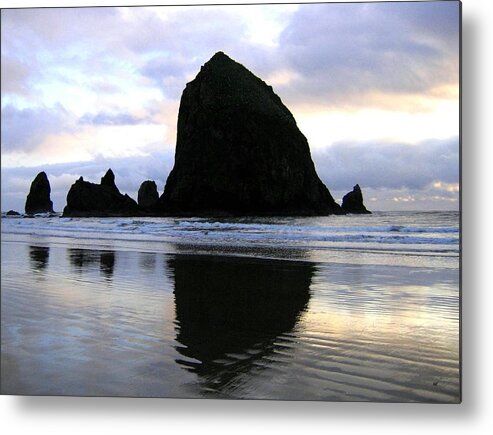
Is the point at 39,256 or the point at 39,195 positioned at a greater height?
the point at 39,195

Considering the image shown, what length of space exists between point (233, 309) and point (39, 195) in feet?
6.91

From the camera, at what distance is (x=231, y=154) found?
32.4 ft

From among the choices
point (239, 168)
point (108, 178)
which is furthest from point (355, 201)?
point (239, 168)

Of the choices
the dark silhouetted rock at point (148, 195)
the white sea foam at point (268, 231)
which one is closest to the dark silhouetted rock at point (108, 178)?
the dark silhouetted rock at point (148, 195)

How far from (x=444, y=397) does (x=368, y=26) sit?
2.68 metres

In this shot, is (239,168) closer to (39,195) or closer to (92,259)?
(92,259)

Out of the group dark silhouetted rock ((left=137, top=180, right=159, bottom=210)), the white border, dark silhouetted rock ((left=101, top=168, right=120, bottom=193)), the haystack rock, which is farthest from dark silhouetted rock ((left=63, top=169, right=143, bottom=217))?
the white border

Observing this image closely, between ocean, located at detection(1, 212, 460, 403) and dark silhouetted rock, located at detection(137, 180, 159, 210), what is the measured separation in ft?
2.73

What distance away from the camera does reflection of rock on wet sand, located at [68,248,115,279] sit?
6.09 m

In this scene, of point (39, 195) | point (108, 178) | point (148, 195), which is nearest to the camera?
point (39, 195)

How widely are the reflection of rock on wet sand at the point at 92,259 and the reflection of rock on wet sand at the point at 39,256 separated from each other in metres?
0.33

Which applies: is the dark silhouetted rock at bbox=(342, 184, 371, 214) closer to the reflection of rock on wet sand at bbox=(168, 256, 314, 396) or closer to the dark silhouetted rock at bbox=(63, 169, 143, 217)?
the reflection of rock on wet sand at bbox=(168, 256, 314, 396)

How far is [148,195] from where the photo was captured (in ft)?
20.6

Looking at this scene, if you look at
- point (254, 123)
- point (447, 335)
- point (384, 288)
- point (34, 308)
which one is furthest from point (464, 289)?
point (254, 123)
